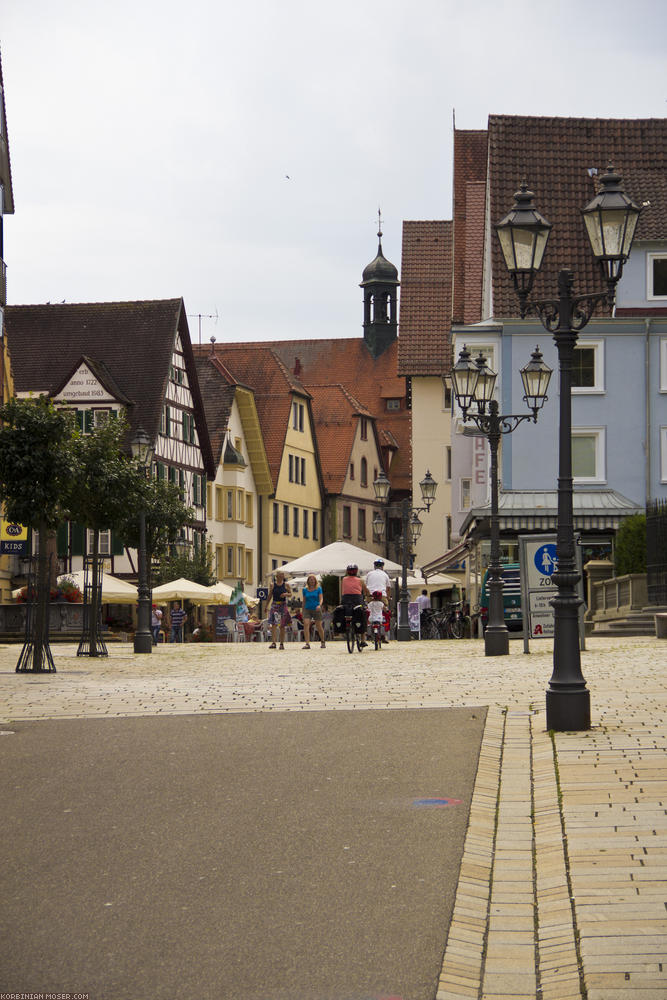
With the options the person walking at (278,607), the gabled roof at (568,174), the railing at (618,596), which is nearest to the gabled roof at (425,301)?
the gabled roof at (568,174)

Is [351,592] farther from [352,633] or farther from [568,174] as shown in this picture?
[568,174]

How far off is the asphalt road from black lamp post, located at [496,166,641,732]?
33.1 inches

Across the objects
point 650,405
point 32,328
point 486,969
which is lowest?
point 486,969

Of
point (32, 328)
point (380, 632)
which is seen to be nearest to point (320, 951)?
point (380, 632)

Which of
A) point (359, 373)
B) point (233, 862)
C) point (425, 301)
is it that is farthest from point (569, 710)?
point (359, 373)

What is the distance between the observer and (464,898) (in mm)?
6582

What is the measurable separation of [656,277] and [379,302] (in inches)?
2641

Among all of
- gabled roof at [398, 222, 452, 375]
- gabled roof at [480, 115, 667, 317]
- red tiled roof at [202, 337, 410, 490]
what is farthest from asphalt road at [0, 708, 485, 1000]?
red tiled roof at [202, 337, 410, 490]

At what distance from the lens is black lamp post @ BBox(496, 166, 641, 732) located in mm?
12125

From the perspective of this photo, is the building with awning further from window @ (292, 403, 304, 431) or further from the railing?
window @ (292, 403, 304, 431)

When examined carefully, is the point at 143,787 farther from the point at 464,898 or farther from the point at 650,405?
the point at 650,405

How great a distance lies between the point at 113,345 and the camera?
6656cm

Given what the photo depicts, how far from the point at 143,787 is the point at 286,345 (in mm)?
104523

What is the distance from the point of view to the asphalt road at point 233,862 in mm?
5461
